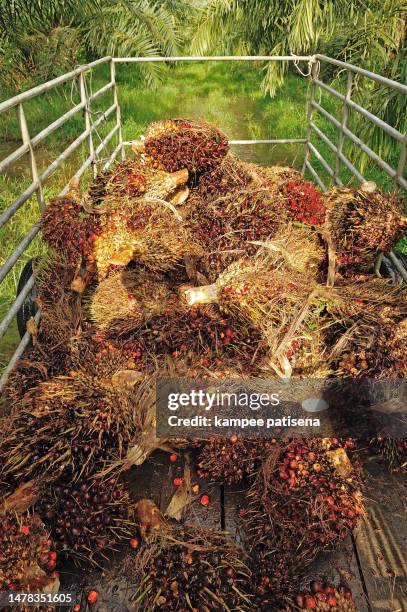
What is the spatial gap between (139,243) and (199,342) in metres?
→ 0.83

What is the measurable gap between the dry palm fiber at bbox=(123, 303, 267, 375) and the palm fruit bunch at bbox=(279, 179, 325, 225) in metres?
1.07

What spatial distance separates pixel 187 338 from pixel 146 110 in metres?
9.63

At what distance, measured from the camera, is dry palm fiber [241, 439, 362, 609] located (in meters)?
2.19

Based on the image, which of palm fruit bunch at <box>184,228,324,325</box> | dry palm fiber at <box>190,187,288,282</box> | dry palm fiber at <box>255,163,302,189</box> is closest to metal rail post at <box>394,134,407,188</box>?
dry palm fiber at <box>255,163,302,189</box>

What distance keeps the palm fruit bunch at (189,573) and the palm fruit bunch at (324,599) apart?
207mm

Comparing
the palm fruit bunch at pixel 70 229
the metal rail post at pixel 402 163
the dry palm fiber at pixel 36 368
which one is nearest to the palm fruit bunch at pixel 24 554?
the dry palm fiber at pixel 36 368

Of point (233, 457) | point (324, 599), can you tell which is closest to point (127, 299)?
point (233, 457)

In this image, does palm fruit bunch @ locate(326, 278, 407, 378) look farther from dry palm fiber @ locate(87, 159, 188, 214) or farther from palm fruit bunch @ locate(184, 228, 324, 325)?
dry palm fiber @ locate(87, 159, 188, 214)

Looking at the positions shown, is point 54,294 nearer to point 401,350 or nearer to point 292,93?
point 401,350

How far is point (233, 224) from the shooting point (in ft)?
11.1

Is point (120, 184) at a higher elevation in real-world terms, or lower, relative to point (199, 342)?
higher

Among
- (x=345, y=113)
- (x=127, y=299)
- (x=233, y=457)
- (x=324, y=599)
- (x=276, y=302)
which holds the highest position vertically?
(x=345, y=113)

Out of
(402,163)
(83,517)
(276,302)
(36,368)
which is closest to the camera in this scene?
(83,517)

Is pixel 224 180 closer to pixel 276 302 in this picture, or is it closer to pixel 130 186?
pixel 130 186
